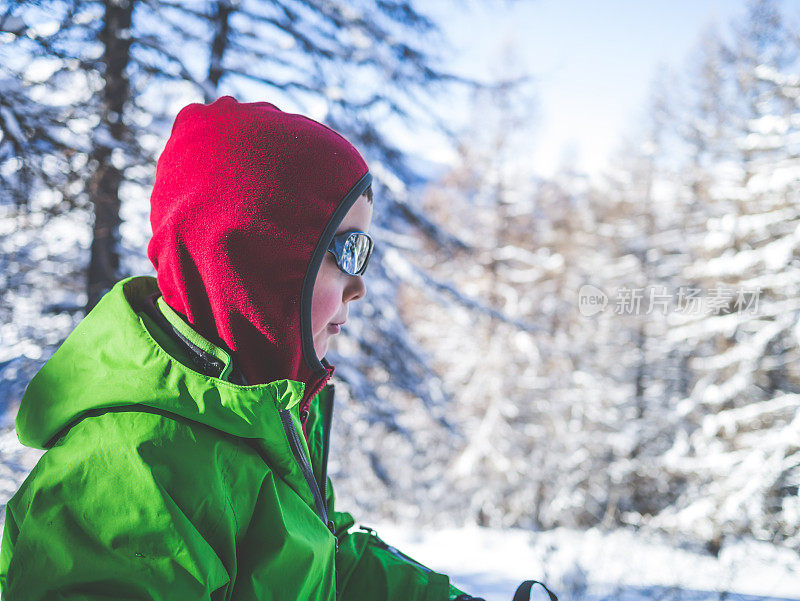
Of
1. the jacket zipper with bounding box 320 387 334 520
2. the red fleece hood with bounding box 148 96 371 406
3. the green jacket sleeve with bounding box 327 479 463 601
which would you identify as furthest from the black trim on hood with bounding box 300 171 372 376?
the green jacket sleeve with bounding box 327 479 463 601

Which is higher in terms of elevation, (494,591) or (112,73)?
(112,73)

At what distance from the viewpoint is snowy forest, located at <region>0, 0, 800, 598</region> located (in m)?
4.03

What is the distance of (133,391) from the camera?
1.12 metres

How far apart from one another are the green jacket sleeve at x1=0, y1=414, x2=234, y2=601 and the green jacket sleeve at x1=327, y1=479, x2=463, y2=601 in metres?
0.76

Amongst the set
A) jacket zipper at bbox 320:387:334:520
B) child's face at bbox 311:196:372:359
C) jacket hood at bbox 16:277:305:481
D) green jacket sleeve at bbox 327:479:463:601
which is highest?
child's face at bbox 311:196:372:359

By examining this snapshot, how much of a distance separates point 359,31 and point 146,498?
19.9ft

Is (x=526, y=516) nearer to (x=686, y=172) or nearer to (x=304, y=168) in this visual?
(x=686, y=172)

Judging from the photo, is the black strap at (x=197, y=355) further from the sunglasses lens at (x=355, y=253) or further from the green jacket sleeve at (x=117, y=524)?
the sunglasses lens at (x=355, y=253)

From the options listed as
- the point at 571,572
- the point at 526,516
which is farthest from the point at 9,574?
the point at 526,516

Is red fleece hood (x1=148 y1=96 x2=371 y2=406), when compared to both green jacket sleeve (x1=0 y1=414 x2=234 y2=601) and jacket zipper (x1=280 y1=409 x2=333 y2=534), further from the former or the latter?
green jacket sleeve (x1=0 y1=414 x2=234 y2=601)

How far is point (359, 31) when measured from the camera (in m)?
6.03

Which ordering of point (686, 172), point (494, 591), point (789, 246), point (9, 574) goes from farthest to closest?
1. point (686, 172)
2. point (789, 246)
3. point (494, 591)
4. point (9, 574)

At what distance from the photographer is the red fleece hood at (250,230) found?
135 cm

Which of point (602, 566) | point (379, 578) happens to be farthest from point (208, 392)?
point (602, 566)
